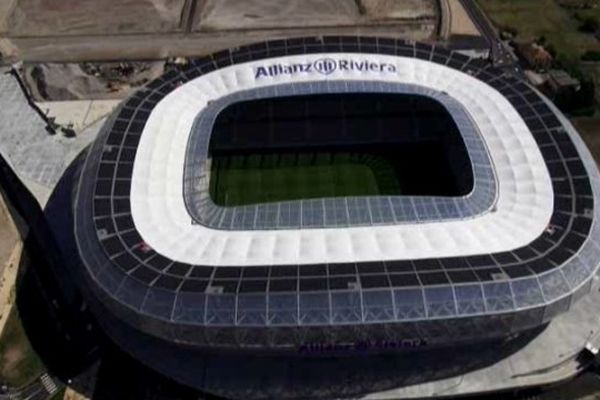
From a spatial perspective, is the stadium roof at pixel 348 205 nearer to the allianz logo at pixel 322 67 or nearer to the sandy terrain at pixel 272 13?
the allianz logo at pixel 322 67

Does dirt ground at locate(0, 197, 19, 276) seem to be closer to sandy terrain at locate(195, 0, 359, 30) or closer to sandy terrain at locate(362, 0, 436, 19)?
sandy terrain at locate(195, 0, 359, 30)

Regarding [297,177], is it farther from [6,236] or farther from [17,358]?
[17,358]

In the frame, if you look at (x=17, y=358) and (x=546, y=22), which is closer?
(x=17, y=358)

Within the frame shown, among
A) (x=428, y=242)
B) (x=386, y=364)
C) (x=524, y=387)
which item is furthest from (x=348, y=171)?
(x=524, y=387)

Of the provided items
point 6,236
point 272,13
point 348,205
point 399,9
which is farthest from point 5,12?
point 348,205

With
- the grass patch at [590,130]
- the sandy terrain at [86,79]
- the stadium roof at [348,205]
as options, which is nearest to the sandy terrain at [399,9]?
the grass patch at [590,130]

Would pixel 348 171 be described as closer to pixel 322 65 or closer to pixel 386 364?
pixel 322 65

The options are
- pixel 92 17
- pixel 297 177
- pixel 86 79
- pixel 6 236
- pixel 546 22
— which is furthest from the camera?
pixel 92 17
